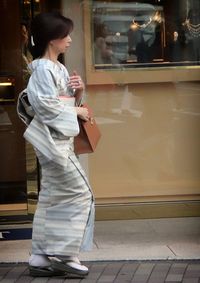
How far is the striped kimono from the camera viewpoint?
15.3 ft

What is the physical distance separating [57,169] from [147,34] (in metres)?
2.07

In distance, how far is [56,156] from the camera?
4.67 metres

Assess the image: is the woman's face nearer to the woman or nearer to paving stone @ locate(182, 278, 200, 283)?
the woman

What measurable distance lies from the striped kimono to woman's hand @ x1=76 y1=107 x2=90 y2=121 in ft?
0.20

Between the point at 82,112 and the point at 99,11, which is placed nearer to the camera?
the point at 82,112

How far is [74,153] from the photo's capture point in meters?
4.95

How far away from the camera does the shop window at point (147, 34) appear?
6301 millimetres

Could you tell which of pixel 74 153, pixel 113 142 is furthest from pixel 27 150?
pixel 74 153

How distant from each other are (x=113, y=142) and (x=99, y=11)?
3.90 ft

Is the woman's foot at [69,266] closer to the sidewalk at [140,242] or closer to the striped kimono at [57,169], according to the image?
the striped kimono at [57,169]

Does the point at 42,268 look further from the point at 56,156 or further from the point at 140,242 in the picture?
the point at 140,242

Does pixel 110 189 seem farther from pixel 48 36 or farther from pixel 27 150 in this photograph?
pixel 48 36

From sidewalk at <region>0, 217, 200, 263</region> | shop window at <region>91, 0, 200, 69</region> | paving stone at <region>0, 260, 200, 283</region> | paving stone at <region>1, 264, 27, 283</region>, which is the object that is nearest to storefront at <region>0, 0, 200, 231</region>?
shop window at <region>91, 0, 200, 69</region>

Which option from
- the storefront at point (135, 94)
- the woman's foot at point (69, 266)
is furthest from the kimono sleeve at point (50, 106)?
the storefront at point (135, 94)
